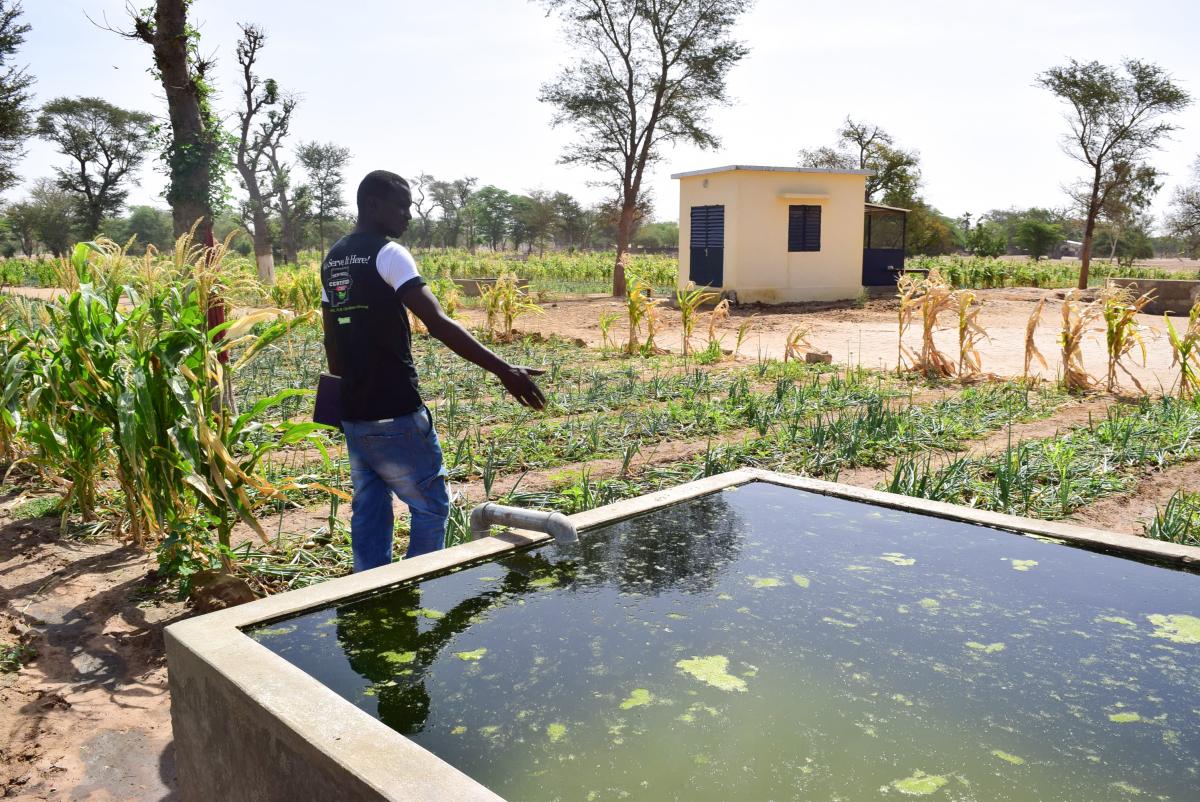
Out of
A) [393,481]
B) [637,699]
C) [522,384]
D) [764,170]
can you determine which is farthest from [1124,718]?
[764,170]

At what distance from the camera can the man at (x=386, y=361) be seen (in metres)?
Answer: 2.93

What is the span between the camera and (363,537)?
3.21 m

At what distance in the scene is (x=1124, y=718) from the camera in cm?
204

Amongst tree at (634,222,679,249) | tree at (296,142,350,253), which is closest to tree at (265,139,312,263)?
tree at (296,142,350,253)

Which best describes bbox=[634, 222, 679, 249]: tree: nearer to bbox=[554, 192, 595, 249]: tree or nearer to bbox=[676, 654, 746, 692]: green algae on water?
bbox=[554, 192, 595, 249]: tree

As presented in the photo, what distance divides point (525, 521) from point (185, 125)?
15.1 ft

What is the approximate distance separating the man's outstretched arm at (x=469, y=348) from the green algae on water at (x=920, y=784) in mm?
1530

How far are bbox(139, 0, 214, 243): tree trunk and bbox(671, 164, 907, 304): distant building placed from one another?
1385 centimetres

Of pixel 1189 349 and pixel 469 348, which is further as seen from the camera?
pixel 1189 349

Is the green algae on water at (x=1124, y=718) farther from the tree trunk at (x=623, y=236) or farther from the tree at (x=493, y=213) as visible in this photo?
the tree at (x=493, y=213)

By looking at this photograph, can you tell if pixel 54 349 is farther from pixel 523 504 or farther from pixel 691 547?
pixel 691 547

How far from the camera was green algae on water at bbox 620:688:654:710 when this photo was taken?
207 cm

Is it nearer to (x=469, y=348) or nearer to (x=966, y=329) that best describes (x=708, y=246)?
(x=966, y=329)

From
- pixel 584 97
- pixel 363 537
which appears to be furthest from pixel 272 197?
pixel 363 537
